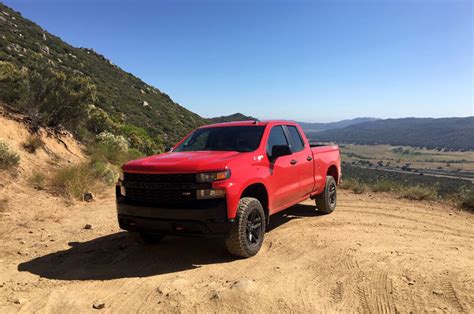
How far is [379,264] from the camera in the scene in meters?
4.64

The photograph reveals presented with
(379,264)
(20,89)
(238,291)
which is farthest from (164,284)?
(20,89)

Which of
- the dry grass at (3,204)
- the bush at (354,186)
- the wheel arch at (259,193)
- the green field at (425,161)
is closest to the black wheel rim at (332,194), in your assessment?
the wheel arch at (259,193)

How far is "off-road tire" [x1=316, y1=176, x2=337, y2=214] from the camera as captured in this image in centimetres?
767

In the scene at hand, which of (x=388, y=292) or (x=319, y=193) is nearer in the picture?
(x=388, y=292)

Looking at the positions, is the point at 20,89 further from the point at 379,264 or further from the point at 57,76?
the point at 379,264

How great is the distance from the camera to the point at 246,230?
16.3ft

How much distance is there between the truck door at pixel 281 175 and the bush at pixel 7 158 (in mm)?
6329

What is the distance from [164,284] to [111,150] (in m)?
10.8

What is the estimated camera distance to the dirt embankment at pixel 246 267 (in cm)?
371

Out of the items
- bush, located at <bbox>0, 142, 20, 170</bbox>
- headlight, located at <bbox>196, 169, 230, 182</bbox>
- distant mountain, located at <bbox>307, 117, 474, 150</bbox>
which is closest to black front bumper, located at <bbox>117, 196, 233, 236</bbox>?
headlight, located at <bbox>196, 169, 230, 182</bbox>

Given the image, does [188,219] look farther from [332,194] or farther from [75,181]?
[75,181]

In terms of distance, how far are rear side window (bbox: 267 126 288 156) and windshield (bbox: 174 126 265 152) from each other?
19 cm

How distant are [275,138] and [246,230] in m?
1.80

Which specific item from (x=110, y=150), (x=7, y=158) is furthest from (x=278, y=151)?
(x=110, y=150)
